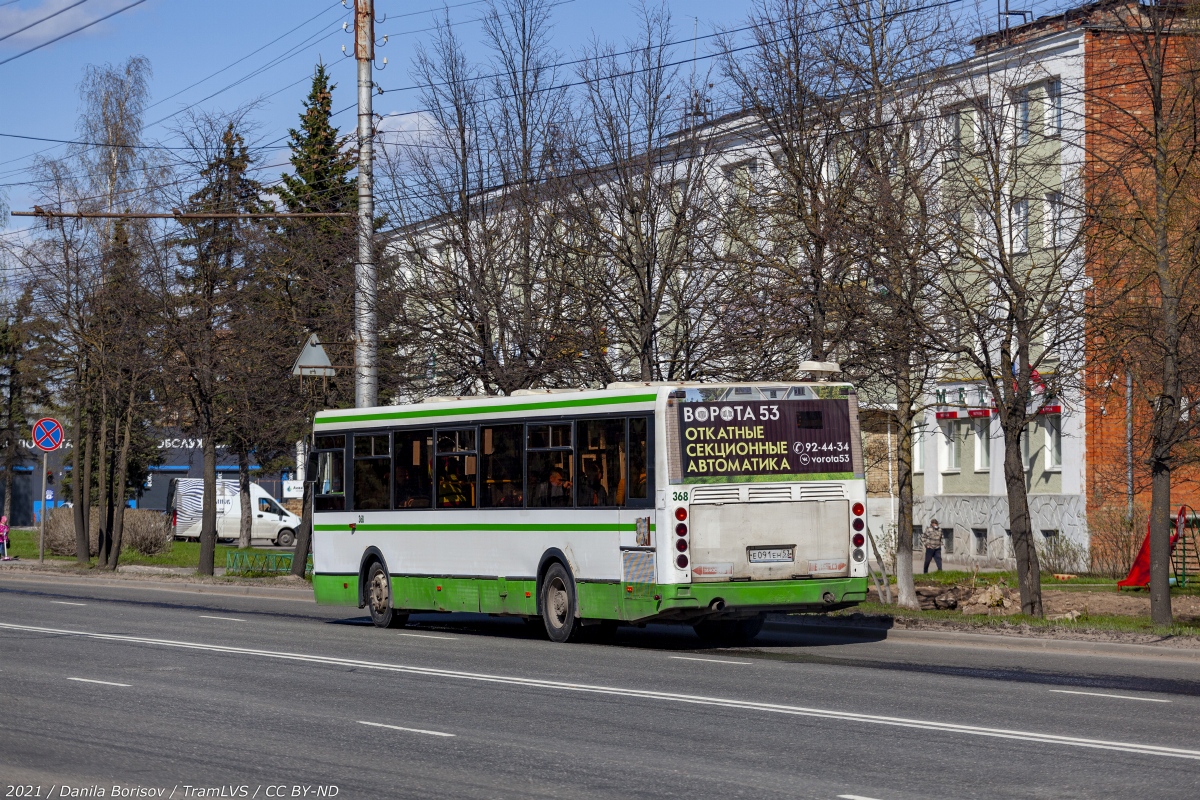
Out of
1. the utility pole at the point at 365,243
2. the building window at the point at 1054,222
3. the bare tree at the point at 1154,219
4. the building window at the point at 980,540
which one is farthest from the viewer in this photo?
the building window at the point at 980,540

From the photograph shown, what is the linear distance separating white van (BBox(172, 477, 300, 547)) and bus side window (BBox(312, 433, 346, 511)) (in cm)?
3957

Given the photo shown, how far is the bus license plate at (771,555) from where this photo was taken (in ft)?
57.0

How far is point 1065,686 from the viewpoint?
13.9m

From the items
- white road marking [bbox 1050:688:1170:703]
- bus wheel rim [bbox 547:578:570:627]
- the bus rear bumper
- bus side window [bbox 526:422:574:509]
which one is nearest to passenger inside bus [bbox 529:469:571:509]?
bus side window [bbox 526:422:574:509]

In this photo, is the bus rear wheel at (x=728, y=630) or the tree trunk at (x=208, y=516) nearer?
the bus rear wheel at (x=728, y=630)

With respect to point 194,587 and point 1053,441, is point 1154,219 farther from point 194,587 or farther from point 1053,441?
point 1053,441

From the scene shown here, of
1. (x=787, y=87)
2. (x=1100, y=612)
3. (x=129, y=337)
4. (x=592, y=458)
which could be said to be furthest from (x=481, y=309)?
(x=129, y=337)

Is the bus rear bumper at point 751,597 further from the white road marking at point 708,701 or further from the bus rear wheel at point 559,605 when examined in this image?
Result: the white road marking at point 708,701

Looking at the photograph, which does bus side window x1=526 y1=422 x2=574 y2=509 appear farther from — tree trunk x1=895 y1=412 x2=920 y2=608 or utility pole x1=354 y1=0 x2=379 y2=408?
utility pole x1=354 y1=0 x2=379 y2=408

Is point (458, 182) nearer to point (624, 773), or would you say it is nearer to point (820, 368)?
point (820, 368)

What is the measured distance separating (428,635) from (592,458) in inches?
150

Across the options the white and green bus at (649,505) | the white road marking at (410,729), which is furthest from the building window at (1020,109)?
the white road marking at (410,729)

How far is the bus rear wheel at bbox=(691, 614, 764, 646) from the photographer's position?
1909 centimetres

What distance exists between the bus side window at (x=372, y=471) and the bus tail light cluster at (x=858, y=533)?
6.98 m
